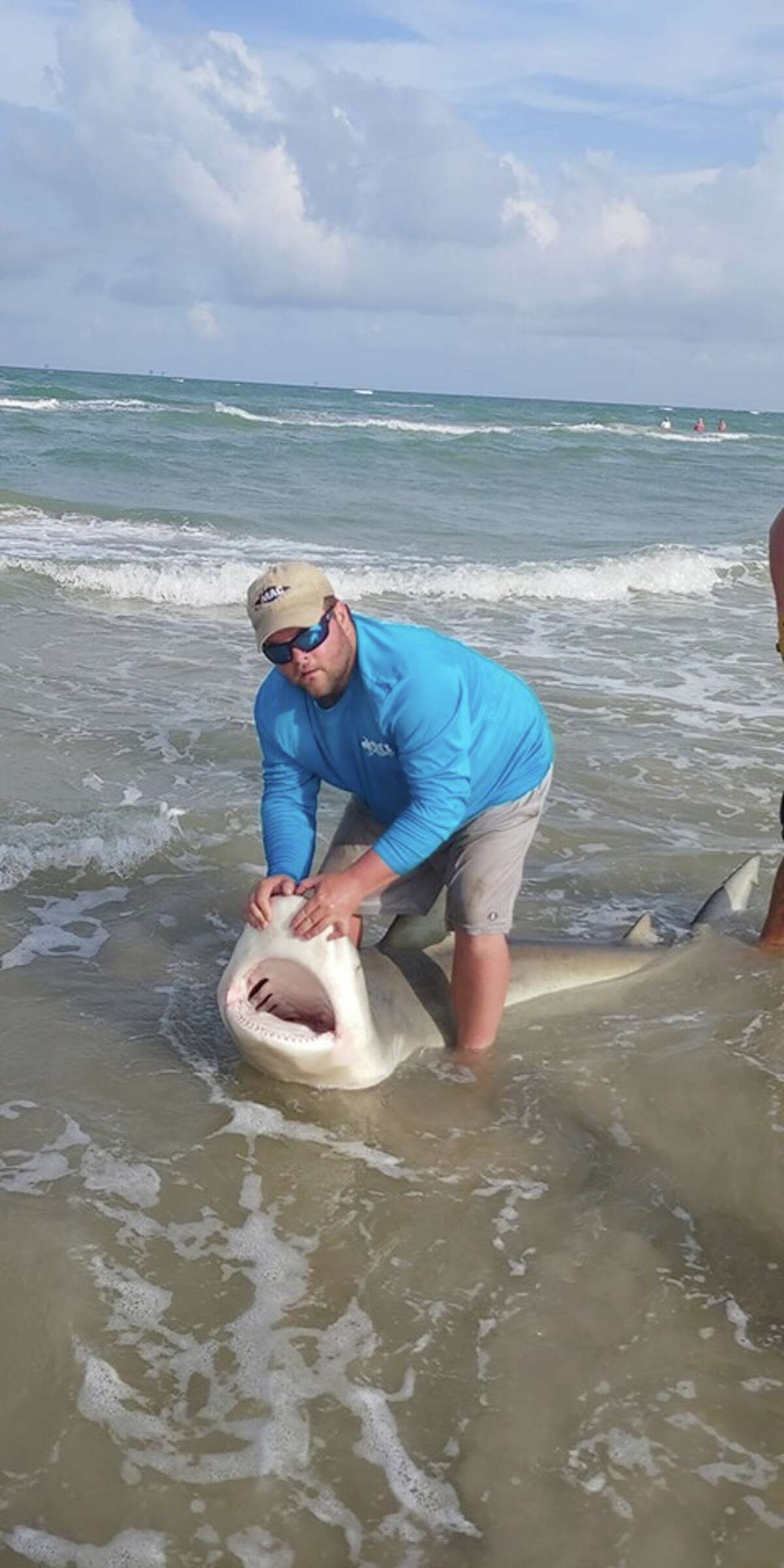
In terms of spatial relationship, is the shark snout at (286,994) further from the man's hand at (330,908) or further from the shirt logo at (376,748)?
the shirt logo at (376,748)

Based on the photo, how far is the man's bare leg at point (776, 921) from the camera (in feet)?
17.3

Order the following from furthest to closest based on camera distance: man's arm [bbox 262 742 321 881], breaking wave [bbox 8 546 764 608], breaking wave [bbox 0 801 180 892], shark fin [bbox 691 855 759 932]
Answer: breaking wave [bbox 8 546 764 608] → breaking wave [bbox 0 801 180 892] → shark fin [bbox 691 855 759 932] → man's arm [bbox 262 742 321 881]

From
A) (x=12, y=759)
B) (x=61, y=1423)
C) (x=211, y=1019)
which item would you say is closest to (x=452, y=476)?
(x=12, y=759)

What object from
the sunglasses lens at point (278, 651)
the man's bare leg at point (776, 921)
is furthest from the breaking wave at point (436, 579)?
the sunglasses lens at point (278, 651)

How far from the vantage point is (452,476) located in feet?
93.7

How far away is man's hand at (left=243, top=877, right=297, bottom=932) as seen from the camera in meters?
3.89

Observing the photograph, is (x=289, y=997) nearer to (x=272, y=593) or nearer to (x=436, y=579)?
(x=272, y=593)

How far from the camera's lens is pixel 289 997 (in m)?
4.03

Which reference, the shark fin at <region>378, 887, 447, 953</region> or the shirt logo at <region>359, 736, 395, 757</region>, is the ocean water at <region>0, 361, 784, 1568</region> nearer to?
the shark fin at <region>378, 887, 447, 953</region>

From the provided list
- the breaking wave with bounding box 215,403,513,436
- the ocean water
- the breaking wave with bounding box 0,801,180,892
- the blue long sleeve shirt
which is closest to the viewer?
Answer: the ocean water

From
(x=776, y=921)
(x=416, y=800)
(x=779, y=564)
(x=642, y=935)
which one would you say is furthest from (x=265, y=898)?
(x=776, y=921)

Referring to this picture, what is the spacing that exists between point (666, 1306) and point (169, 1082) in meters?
1.68

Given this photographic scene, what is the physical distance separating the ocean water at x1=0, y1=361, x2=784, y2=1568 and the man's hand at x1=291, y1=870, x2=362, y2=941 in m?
0.59

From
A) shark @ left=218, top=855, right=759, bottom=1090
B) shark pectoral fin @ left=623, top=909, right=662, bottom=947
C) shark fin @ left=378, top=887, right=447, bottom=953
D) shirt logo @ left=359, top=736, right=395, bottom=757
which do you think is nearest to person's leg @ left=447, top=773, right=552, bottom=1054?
shark @ left=218, top=855, right=759, bottom=1090
